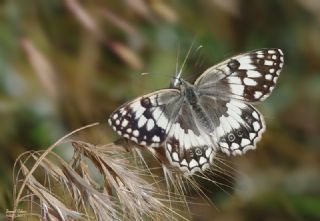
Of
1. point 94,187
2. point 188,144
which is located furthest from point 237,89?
point 94,187

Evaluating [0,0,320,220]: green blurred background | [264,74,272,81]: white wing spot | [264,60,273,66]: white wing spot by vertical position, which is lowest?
[0,0,320,220]: green blurred background

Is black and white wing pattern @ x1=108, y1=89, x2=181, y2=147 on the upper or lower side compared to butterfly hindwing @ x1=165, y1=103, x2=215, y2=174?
upper

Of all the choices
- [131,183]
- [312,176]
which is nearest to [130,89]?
[312,176]

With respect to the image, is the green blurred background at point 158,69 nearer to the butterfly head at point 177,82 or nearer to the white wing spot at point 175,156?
the butterfly head at point 177,82

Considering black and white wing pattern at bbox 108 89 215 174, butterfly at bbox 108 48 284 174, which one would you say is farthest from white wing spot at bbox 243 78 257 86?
black and white wing pattern at bbox 108 89 215 174

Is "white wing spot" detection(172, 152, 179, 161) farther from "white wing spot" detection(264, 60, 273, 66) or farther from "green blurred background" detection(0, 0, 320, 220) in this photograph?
"green blurred background" detection(0, 0, 320, 220)

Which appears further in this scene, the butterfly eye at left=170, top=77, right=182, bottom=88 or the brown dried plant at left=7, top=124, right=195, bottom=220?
the butterfly eye at left=170, top=77, right=182, bottom=88

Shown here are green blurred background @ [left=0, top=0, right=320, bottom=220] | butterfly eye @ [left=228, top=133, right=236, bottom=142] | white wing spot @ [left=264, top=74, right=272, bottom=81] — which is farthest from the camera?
green blurred background @ [left=0, top=0, right=320, bottom=220]
